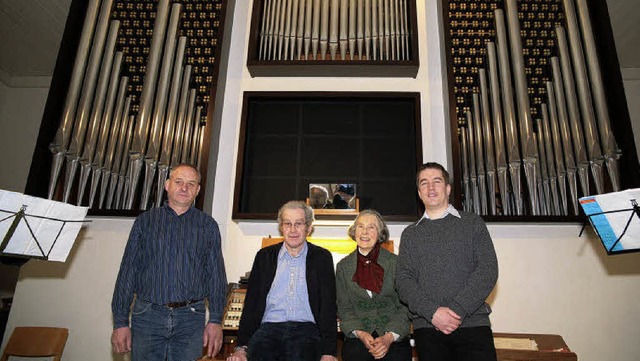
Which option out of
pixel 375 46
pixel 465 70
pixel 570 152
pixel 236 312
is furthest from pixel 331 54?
pixel 236 312

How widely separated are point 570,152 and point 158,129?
3.52 meters

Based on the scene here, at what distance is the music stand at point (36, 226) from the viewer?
8.05 ft

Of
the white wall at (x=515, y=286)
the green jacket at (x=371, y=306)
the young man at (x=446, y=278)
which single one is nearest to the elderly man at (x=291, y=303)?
the green jacket at (x=371, y=306)

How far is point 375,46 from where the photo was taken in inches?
176

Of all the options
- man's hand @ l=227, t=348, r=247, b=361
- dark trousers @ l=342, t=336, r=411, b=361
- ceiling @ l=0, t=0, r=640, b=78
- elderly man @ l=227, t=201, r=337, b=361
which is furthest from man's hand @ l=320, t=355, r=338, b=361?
ceiling @ l=0, t=0, r=640, b=78

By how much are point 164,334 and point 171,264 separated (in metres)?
0.39

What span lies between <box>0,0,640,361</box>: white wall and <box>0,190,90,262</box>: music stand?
50.8 inches

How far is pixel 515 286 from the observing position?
12.3 ft

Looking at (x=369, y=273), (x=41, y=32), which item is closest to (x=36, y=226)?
(x=369, y=273)

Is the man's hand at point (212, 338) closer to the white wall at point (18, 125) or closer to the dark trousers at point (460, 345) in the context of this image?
the dark trousers at point (460, 345)

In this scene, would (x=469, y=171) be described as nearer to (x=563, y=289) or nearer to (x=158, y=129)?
(x=563, y=289)

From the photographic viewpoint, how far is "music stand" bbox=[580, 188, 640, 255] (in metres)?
2.41

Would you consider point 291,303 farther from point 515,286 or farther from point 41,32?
point 41,32

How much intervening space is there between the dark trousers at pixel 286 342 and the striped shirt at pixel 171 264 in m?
0.32
